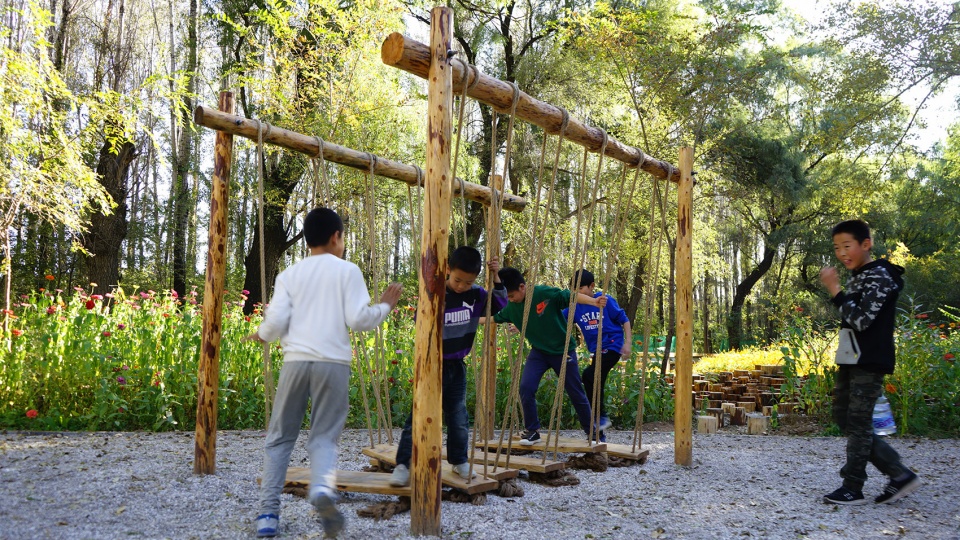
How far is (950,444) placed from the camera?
19.4ft

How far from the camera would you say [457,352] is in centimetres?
361

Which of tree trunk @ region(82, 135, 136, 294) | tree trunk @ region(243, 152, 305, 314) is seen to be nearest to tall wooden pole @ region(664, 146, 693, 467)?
tree trunk @ region(243, 152, 305, 314)

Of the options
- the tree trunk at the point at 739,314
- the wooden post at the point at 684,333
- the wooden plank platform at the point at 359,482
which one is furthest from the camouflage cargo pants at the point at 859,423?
the tree trunk at the point at 739,314

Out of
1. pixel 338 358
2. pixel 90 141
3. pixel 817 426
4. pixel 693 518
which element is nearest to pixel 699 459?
pixel 693 518

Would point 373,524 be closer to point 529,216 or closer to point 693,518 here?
point 693,518

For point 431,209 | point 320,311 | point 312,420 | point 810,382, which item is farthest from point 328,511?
point 810,382

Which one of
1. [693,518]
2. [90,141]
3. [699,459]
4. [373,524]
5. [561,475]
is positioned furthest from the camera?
[90,141]

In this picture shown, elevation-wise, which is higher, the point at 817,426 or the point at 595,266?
the point at 595,266

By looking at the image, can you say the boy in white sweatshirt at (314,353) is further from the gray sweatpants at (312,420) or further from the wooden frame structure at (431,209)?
the wooden frame structure at (431,209)

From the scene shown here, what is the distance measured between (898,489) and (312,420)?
315cm

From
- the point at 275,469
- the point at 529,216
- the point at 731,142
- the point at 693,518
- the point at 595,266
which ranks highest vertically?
the point at 731,142

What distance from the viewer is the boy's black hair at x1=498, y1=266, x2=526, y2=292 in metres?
4.34

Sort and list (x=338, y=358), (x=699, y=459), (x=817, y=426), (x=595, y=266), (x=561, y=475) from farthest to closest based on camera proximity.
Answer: (x=595, y=266), (x=817, y=426), (x=699, y=459), (x=561, y=475), (x=338, y=358)

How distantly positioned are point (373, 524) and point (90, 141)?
293 inches
